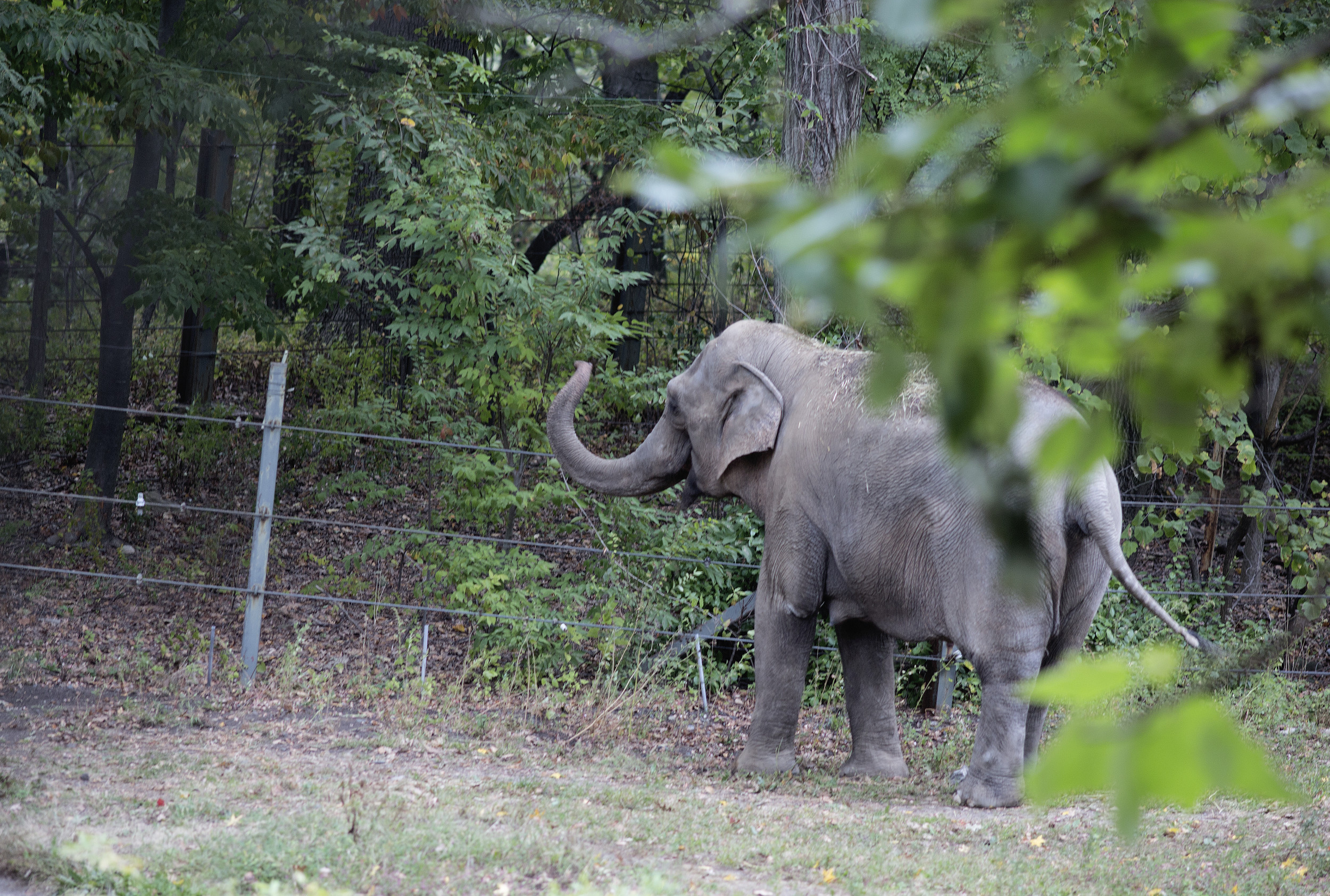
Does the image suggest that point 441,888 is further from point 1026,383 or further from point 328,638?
point 328,638

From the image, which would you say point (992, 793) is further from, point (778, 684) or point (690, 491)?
point (690, 491)

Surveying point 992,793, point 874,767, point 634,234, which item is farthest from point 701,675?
point 634,234

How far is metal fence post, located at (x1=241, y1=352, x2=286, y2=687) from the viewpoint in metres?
7.61

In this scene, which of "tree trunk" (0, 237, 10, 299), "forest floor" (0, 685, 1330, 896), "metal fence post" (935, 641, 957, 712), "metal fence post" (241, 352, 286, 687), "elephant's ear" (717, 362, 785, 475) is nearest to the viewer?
"forest floor" (0, 685, 1330, 896)

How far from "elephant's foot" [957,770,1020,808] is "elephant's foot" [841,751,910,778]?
2.46ft

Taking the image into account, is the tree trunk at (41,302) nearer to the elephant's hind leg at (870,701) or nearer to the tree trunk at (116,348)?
the tree trunk at (116,348)

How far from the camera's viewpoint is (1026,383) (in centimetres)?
545

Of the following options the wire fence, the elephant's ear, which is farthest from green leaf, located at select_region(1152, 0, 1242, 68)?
the wire fence

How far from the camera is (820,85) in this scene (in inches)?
343

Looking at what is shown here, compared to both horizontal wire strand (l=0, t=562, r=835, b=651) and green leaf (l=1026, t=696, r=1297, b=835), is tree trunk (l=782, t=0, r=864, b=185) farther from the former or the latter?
green leaf (l=1026, t=696, r=1297, b=835)

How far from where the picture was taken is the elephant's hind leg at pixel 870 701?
255 inches

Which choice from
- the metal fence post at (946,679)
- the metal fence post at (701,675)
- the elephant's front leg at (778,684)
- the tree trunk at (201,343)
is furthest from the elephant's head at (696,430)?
the tree trunk at (201,343)

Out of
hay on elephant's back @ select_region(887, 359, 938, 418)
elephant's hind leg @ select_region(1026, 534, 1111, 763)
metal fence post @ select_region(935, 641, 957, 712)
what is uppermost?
hay on elephant's back @ select_region(887, 359, 938, 418)

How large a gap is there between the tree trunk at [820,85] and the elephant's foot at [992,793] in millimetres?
4432
